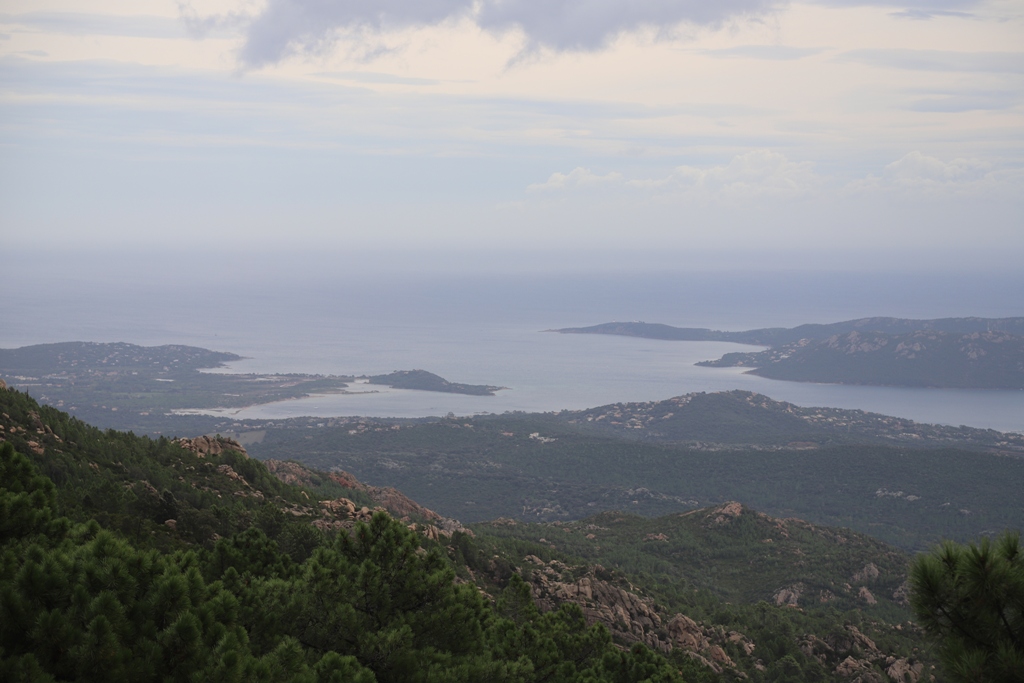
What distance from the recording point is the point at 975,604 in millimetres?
6922

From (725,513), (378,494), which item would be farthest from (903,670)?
(378,494)

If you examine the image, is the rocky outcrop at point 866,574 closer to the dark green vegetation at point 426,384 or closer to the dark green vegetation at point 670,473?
the dark green vegetation at point 670,473

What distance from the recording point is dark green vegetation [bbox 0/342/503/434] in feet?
244

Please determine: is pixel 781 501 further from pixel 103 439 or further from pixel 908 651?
pixel 103 439

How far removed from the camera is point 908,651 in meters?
18.8

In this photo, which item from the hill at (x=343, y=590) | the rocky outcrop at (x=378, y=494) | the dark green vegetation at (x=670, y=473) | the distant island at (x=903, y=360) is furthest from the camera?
the distant island at (x=903, y=360)

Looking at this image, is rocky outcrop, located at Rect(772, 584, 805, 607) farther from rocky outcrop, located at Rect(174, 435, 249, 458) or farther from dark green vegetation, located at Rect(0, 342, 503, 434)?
dark green vegetation, located at Rect(0, 342, 503, 434)

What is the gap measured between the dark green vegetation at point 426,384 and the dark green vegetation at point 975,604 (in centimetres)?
9853

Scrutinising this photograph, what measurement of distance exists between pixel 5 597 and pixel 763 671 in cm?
1554

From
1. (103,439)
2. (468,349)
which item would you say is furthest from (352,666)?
(468,349)

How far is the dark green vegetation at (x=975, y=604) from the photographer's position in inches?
262

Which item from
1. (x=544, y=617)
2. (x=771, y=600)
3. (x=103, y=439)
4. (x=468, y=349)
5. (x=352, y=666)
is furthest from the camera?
(x=468, y=349)

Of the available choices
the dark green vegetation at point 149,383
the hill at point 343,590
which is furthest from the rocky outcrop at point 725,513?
the dark green vegetation at point 149,383

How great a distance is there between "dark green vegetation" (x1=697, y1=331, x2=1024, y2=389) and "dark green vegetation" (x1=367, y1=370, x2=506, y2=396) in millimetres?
44699
